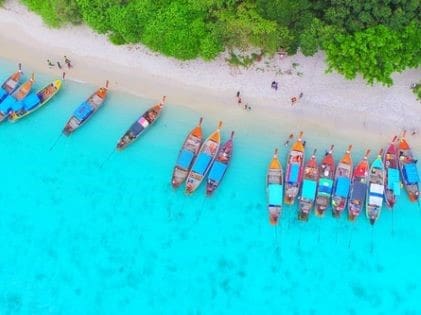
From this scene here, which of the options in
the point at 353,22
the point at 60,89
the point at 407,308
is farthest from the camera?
the point at 60,89

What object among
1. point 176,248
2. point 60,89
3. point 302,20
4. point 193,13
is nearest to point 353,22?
point 302,20

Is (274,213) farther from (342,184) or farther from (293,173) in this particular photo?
(342,184)

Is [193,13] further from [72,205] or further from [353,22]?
[72,205]

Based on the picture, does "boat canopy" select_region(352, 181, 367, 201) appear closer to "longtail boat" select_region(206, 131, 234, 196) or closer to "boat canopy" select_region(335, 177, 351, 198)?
"boat canopy" select_region(335, 177, 351, 198)

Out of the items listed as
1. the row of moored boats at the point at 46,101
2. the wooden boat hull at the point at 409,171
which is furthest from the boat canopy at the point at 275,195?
the row of moored boats at the point at 46,101

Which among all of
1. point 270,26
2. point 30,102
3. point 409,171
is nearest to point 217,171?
point 270,26
